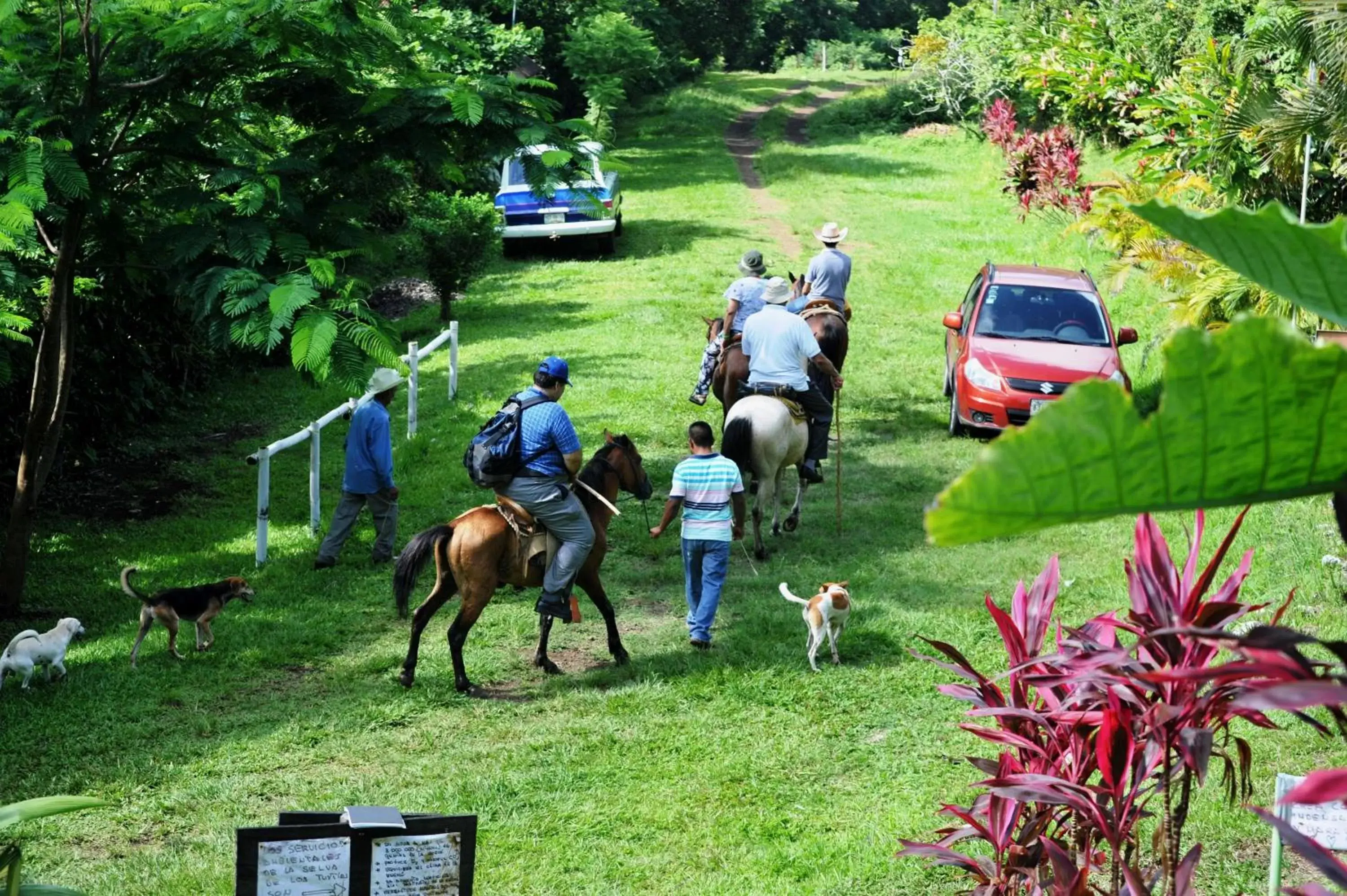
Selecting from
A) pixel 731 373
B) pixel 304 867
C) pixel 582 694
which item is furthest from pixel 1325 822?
pixel 731 373

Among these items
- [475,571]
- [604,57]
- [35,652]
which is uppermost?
[604,57]

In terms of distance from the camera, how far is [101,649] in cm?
990

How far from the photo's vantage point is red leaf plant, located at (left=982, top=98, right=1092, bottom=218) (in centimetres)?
2855

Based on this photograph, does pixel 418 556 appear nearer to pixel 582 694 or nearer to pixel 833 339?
pixel 582 694

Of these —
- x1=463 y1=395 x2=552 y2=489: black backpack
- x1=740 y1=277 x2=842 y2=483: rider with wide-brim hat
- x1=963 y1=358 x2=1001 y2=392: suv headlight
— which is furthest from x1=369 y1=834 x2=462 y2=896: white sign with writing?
x1=963 y1=358 x2=1001 y2=392: suv headlight

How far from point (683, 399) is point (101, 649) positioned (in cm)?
869

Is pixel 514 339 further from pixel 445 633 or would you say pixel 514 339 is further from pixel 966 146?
pixel 966 146

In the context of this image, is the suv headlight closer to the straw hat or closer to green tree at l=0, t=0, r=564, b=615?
the straw hat

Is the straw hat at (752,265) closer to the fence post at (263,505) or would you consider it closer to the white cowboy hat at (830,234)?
the white cowboy hat at (830,234)

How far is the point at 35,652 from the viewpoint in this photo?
8.89 meters

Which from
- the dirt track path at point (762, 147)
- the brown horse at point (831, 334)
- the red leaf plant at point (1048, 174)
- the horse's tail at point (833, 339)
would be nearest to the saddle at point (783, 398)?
the brown horse at point (831, 334)

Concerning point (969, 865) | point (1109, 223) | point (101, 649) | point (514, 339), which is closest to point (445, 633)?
point (101, 649)

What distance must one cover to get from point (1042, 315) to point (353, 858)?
1306cm

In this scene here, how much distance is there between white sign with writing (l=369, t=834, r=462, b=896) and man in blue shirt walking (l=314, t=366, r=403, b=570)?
7365 millimetres
